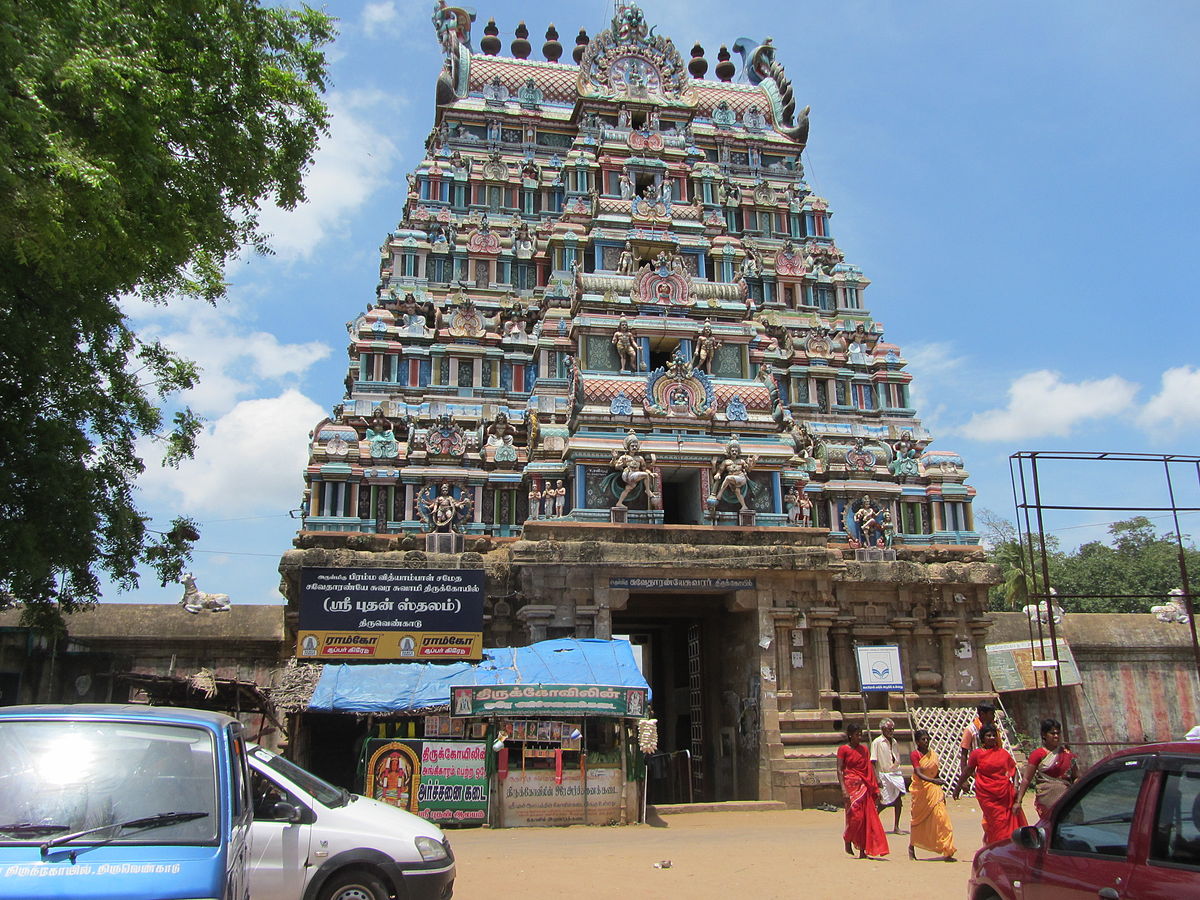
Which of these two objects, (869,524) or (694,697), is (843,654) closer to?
(694,697)

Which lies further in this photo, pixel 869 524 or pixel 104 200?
pixel 869 524

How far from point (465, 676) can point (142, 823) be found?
39.7 feet

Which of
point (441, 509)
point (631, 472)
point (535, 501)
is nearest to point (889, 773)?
point (631, 472)

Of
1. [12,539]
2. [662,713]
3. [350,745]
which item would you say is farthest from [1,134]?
[662,713]

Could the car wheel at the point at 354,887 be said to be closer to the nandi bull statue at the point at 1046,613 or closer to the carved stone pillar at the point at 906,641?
the nandi bull statue at the point at 1046,613

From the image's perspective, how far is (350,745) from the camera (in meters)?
19.8

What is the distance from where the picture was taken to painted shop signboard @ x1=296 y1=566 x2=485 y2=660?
20.3m

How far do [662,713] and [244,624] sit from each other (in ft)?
38.5

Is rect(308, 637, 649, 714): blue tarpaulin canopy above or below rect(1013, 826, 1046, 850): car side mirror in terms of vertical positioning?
above

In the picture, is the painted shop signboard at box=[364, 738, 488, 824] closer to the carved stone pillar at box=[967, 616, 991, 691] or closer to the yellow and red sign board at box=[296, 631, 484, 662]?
the yellow and red sign board at box=[296, 631, 484, 662]

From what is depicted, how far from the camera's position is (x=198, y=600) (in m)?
24.6


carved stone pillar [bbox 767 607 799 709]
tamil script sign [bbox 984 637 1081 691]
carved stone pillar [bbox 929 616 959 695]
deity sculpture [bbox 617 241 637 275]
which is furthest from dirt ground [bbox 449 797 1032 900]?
deity sculpture [bbox 617 241 637 275]

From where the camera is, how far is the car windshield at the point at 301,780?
334 inches

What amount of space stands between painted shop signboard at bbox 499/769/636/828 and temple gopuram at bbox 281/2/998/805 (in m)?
4.74
